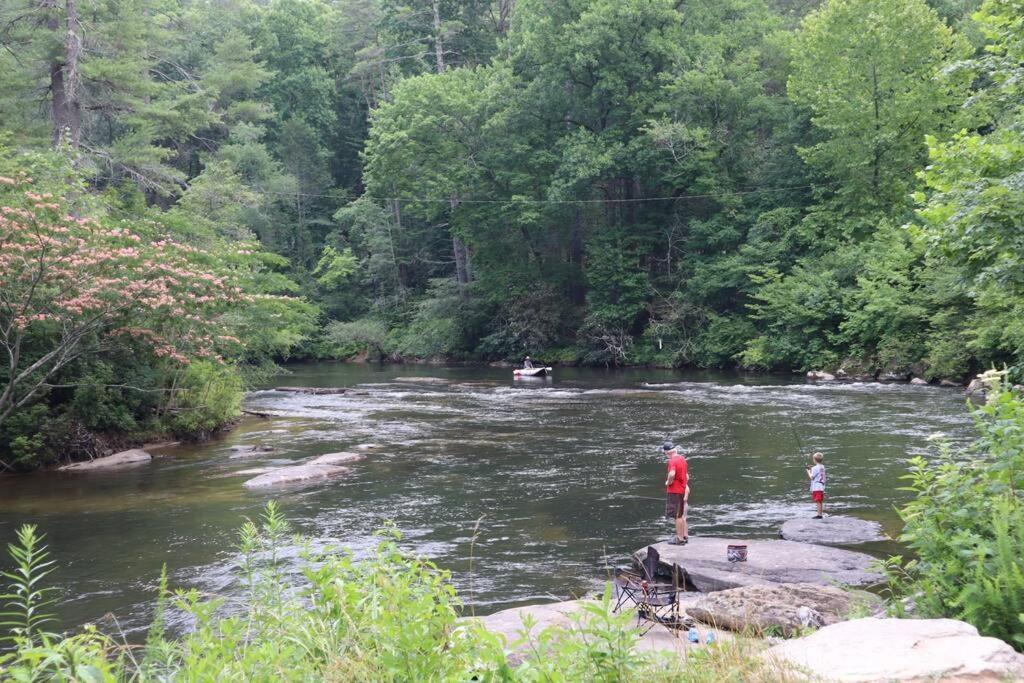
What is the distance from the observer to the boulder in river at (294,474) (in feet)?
59.1

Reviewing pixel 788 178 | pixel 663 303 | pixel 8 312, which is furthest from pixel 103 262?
pixel 788 178

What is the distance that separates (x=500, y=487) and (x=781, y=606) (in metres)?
8.88

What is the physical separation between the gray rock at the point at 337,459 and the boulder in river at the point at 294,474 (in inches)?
19.4

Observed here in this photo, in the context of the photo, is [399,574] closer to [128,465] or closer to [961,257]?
[961,257]

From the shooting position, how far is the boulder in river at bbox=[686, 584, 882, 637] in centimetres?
862

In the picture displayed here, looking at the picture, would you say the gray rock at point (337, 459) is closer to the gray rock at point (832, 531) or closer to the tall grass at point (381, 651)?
the gray rock at point (832, 531)

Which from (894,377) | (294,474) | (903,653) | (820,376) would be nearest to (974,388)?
(894,377)

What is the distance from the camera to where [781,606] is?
29.7 feet

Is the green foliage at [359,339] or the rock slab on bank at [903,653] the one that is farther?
the green foliage at [359,339]

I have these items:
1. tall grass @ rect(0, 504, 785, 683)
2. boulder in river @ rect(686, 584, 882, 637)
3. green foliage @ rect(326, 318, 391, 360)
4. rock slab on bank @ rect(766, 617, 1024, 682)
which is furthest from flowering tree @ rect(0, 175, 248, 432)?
green foliage @ rect(326, 318, 391, 360)

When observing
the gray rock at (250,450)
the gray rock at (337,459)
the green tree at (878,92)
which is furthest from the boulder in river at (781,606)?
the green tree at (878,92)

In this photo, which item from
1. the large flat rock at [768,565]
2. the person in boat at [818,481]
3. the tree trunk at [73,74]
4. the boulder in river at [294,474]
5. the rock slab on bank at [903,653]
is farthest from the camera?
the tree trunk at [73,74]

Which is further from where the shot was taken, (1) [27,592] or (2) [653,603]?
(2) [653,603]

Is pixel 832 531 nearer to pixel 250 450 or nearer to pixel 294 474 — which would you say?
pixel 294 474
